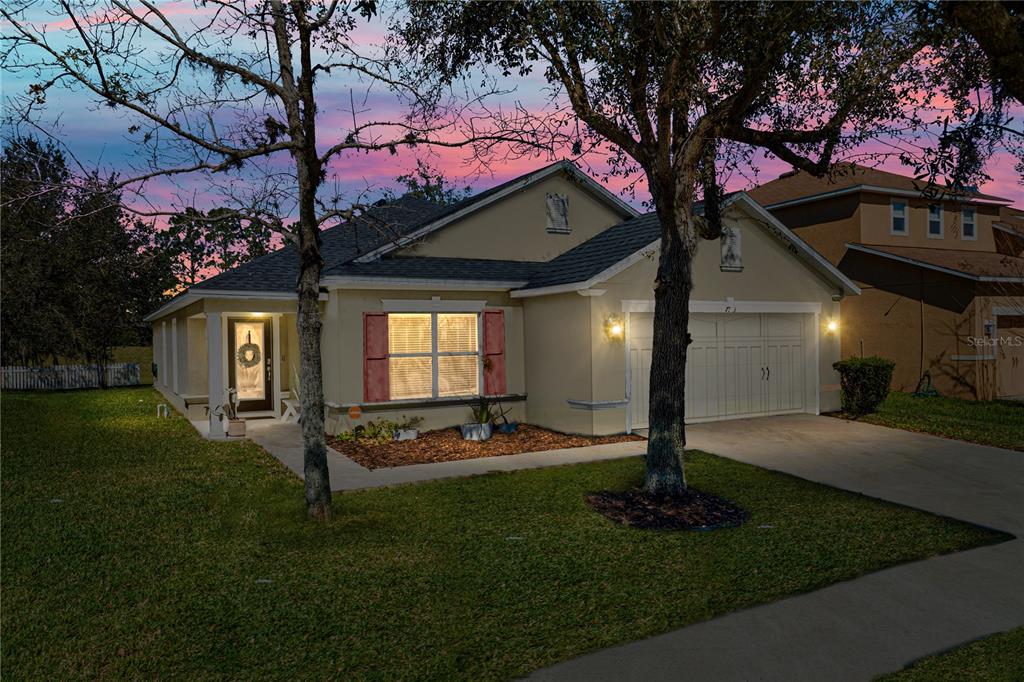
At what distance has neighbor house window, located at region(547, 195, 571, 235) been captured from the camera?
16.5 m

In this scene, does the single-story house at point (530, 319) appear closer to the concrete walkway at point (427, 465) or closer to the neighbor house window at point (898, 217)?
the concrete walkway at point (427, 465)

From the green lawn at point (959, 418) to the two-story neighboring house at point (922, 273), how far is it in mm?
1354

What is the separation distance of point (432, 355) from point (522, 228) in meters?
4.24

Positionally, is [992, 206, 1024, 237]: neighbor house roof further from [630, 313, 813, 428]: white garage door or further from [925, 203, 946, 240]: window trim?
[630, 313, 813, 428]: white garage door

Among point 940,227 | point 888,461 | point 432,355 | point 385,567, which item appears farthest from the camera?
point 940,227

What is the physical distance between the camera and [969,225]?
22.8m

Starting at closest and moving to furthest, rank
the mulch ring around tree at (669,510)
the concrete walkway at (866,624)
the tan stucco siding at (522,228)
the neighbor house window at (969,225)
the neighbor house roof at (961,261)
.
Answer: the concrete walkway at (866,624) → the mulch ring around tree at (669,510) → the tan stucco siding at (522,228) → the neighbor house roof at (961,261) → the neighbor house window at (969,225)

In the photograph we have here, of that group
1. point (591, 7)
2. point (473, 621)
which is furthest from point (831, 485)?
point (591, 7)

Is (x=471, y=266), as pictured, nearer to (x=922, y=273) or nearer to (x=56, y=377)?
(x=922, y=273)

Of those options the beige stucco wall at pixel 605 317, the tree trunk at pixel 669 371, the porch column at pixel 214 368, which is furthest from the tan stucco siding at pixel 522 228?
the tree trunk at pixel 669 371

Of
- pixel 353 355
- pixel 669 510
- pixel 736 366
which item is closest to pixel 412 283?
pixel 353 355

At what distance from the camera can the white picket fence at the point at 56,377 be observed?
27.2 meters

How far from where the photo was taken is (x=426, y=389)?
13664mm

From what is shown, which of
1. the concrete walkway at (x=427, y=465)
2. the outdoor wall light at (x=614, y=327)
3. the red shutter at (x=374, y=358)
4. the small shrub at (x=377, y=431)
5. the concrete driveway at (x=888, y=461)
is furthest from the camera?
the red shutter at (x=374, y=358)
